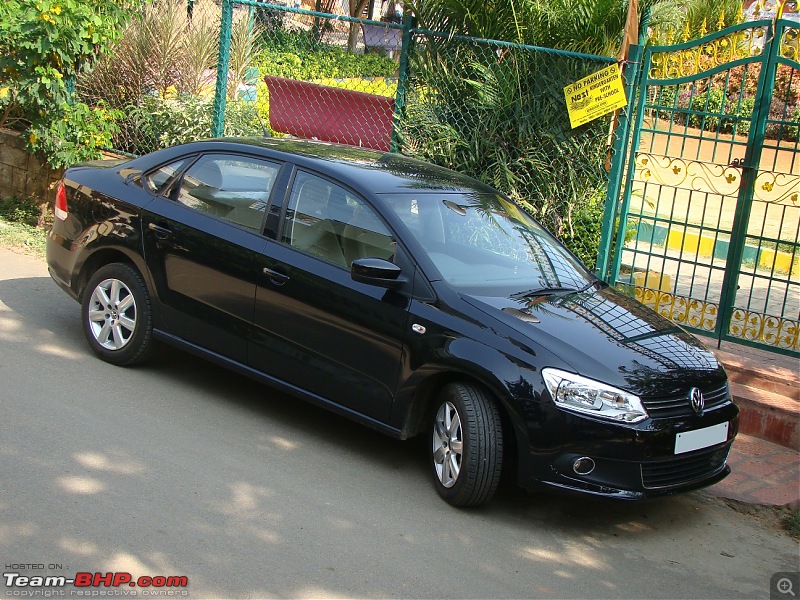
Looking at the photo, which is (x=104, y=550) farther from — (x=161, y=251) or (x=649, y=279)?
(x=649, y=279)

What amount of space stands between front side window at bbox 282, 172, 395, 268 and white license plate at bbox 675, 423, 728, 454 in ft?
6.07

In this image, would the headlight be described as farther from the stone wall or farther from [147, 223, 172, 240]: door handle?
the stone wall

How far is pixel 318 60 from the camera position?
19.9 m

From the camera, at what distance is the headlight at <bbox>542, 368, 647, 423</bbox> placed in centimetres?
469

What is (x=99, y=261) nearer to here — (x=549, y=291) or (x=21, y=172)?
(x=549, y=291)

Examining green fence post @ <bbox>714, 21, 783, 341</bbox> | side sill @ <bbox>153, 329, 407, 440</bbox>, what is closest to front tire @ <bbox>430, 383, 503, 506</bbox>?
side sill @ <bbox>153, 329, 407, 440</bbox>

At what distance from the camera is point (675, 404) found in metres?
4.88

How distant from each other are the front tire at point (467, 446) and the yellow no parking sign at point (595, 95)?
376 cm

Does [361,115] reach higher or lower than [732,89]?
lower

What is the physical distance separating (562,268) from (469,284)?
943 millimetres

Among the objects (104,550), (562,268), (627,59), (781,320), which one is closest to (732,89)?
(627,59)

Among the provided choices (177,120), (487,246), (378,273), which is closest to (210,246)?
(378,273)

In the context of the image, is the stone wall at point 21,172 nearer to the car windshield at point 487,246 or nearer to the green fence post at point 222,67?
the green fence post at point 222,67

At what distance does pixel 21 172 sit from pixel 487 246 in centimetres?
682
